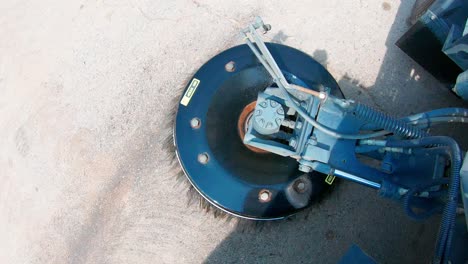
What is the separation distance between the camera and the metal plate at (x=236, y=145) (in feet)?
3.07

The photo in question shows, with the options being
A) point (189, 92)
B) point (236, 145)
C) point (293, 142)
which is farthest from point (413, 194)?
point (189, 92)

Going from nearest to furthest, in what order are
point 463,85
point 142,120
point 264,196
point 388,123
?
point 388,123 → point 463,85 → point 264,196 → point 142,120

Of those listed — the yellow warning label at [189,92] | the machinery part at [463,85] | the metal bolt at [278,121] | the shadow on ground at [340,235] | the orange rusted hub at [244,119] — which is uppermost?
the machinery part at [463,85]

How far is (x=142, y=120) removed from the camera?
1067 millimetres

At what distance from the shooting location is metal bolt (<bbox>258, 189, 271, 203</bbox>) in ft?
3.05

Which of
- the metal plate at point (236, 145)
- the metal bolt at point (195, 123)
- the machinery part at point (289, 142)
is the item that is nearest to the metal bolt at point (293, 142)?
the machinery part at point (289, 142)

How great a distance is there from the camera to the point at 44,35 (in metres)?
1.15

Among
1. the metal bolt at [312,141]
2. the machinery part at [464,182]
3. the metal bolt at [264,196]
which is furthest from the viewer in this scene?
the metal bolt at [264,196]

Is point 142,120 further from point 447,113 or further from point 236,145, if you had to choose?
point 447,113

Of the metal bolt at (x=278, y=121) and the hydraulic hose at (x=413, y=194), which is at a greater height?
the metal bolt at (x=278, y=121)

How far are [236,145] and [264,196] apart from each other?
0.40 feet

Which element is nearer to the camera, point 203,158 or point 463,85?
point 463,85

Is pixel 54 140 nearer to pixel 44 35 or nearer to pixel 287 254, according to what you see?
pixel 44 35

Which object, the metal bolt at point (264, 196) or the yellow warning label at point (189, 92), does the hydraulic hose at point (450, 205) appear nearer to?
the metal bolt at point (264, 196)
